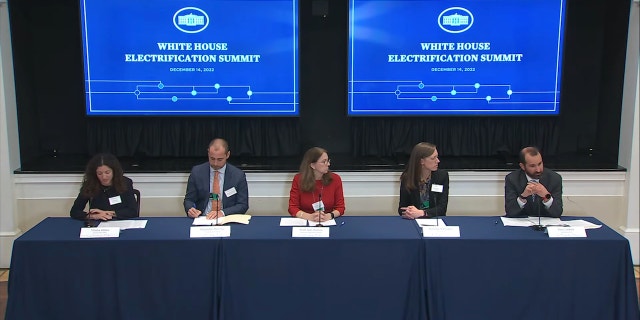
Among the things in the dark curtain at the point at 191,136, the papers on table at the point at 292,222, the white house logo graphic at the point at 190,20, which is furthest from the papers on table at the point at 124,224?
the white house logo graphic at the point at 190,20

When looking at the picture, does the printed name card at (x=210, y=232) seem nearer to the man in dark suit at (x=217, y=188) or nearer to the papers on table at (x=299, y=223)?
the papers on table at (x=299, y=223)

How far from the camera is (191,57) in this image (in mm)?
4508

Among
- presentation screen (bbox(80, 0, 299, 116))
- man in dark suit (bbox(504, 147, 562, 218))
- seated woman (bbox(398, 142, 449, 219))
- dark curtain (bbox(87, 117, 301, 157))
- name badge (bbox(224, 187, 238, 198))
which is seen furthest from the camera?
dark curtain (bbox(87, 117, 301, 157))

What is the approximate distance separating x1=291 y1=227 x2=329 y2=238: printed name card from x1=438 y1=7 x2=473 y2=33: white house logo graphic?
7.76 ft

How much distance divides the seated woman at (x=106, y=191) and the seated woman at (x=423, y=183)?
1721mm

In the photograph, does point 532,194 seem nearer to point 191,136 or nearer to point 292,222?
point 292,222

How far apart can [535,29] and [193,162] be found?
3031mm

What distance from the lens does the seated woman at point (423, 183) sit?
3486 mm

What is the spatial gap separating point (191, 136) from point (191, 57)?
702mm
